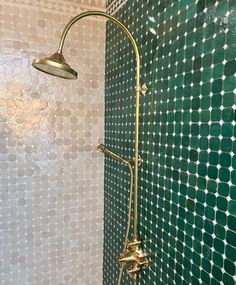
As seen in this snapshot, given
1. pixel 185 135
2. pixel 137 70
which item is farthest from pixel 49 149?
pixel 185 135

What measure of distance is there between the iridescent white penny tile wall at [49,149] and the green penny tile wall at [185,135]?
1.04 feet

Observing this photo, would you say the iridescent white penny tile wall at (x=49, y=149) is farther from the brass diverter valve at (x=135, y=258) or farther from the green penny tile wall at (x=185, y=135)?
the brass diverter valve at (x=135, y=258)

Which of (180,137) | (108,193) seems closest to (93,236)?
(108,193)

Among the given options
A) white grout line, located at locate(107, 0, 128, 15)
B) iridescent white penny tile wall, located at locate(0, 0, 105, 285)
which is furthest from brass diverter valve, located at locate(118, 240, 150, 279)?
white grout line, located at locate(107, 0, 128, 15)

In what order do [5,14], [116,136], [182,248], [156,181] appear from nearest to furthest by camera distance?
[182,248] → [156,181] → [5,14] → [116,136]

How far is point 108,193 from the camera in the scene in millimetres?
1682

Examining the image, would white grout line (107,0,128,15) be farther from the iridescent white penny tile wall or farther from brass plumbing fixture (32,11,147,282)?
brass plumbing fixture (32,11,147,282)

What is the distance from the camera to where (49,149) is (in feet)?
5.24

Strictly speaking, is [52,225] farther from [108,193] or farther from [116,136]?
[116,136]

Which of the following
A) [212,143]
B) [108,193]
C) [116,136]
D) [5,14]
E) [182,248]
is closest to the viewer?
[212,143]

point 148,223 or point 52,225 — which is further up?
point 148,223

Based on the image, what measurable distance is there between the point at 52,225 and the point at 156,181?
859 millimetres

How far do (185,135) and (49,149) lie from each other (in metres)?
0.95

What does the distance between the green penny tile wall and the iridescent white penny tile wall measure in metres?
0.32
